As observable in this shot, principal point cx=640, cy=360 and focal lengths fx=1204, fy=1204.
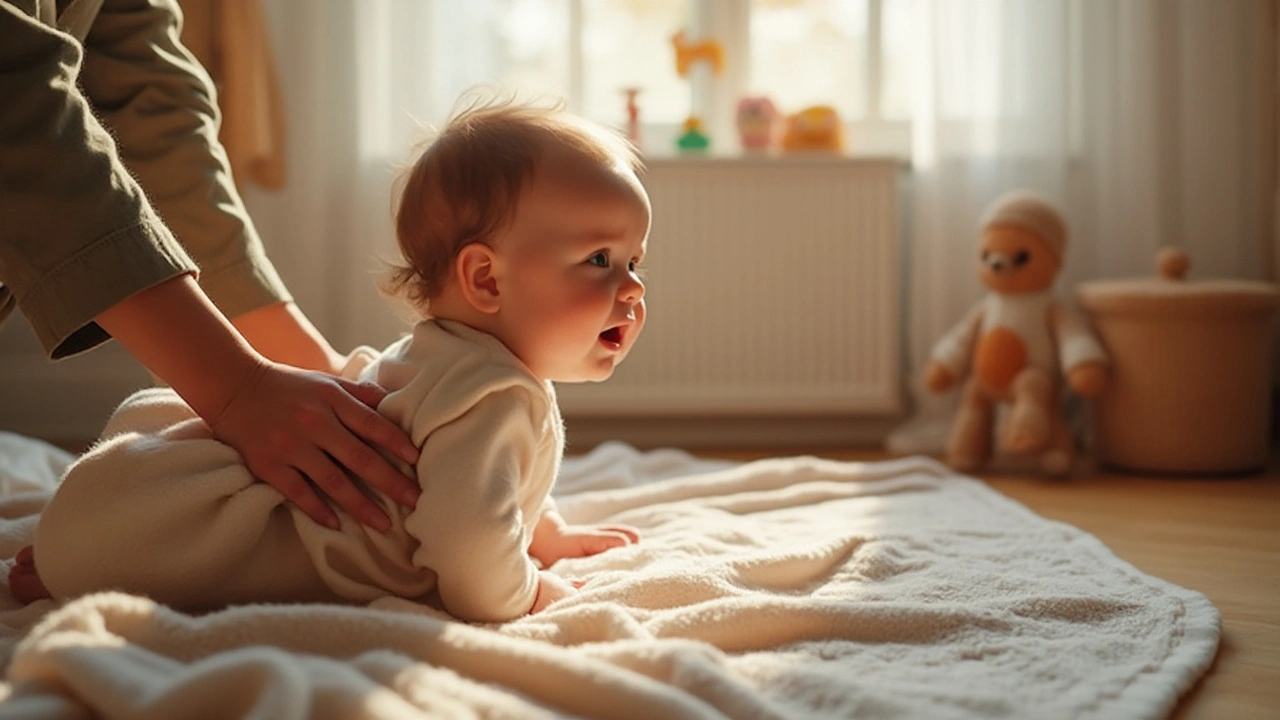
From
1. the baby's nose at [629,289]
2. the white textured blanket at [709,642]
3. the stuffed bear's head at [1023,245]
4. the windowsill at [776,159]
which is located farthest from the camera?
the windowsill at [776,159]

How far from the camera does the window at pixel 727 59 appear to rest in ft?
9.08

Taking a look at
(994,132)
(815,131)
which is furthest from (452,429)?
(994,132)

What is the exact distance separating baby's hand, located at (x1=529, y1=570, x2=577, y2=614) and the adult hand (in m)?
0.15

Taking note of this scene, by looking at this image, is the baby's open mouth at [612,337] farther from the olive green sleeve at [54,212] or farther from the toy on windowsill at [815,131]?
the toy on windowsill at [815,131]

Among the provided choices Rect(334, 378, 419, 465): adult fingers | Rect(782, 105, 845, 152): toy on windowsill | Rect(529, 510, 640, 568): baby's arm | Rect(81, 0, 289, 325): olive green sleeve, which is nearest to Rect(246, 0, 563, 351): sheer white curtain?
Rect(782, 105, 845, 152): toy on windowsill

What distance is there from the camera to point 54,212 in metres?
0.90

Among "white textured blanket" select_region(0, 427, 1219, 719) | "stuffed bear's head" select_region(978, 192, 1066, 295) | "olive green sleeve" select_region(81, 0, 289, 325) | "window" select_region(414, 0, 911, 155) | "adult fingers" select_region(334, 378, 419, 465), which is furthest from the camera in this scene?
"window" select_region(414, 0, 911, 155)

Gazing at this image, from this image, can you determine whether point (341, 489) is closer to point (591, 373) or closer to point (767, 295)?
point (591, 373)

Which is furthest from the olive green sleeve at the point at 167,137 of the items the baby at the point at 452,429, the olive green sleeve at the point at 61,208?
the olive green sleeve at the point at 61,208

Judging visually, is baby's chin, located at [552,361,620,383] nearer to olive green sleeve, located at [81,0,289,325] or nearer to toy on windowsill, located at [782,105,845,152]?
olive green sleeve, located at [81,0,289,325]

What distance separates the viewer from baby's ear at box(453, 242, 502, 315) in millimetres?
1104

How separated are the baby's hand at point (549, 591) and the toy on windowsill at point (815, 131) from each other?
1699mm

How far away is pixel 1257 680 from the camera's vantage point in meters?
1.01

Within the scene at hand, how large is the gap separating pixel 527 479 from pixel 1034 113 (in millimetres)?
1884
